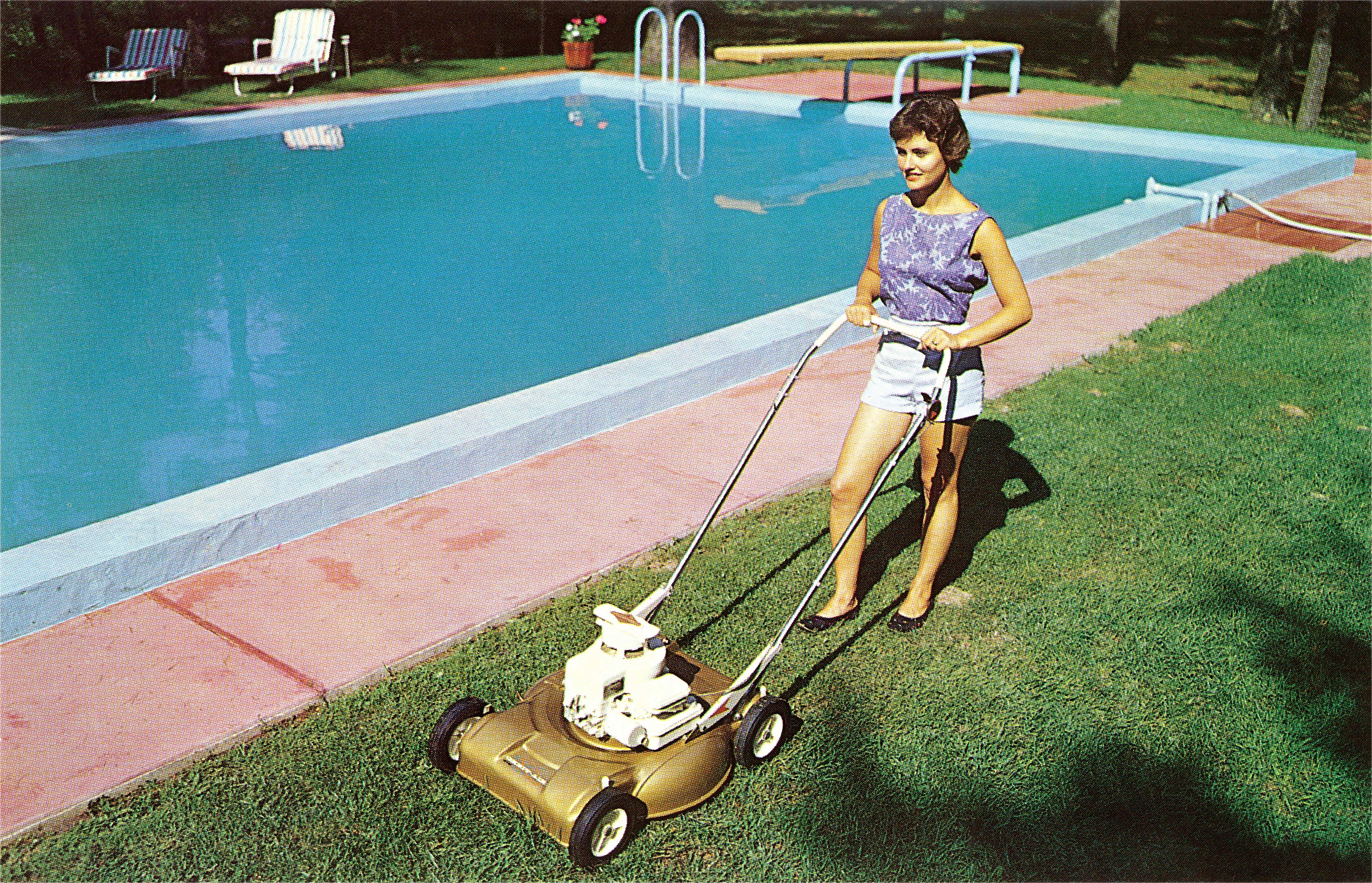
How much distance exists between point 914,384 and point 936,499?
485mm

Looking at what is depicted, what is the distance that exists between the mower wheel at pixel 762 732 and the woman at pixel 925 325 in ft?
2.23

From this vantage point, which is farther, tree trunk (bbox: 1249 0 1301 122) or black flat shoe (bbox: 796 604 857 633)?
tree trunk (bbox: 1249 0 1301 122)

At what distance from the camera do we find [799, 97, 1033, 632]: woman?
11.7 feet

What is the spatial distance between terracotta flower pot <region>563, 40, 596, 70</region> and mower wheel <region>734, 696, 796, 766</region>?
19259 mm

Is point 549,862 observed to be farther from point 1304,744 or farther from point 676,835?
point 1304,744

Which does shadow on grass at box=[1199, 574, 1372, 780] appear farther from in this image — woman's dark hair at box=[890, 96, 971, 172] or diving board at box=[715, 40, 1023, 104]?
diving board at box=[715, 40, 1023, 104]

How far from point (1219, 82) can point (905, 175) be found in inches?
831

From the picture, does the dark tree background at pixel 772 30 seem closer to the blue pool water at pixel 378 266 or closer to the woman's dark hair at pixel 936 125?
the blue pool water at pixel 378 266

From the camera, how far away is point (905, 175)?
11.6 feet

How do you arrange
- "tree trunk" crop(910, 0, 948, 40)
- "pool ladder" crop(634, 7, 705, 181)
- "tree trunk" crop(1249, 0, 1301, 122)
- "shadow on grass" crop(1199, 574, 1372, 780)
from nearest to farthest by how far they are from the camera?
"shadow on grass" crop(1199, 574, 1372, 780), "pool ladder" crop(634, 7, 705, 181), "tree trunk" crop(1249, 0, 1301, 122), "tree trunk" crop(910, 0, 948, 40)

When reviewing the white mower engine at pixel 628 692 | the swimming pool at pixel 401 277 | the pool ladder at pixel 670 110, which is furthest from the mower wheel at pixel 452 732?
the pool ladder at pixel 670 110

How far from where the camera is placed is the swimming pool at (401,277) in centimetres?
570

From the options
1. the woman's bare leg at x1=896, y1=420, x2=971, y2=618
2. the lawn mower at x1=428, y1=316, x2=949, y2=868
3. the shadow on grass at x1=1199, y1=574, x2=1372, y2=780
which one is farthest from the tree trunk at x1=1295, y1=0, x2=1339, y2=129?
the lawn mower at x1=428, y1=316, x2=949, y2=868

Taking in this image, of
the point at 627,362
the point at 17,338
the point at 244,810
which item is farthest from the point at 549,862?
the point at 17,338
